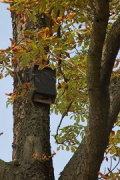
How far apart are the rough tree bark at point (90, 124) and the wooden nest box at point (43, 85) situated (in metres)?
0.10

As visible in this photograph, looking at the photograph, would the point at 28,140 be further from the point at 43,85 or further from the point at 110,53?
the point at 110,53

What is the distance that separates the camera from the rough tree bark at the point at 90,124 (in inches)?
143

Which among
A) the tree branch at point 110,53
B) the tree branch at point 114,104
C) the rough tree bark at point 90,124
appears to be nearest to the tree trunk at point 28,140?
the rough tree bark at point 90,124

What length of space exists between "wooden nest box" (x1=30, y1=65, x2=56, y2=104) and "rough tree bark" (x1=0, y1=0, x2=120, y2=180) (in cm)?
10

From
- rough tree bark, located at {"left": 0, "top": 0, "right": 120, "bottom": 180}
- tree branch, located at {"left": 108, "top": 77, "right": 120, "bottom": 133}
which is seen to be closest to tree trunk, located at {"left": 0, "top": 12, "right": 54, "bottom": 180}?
rough tree bark, located at {"left": 0, "top": 0, "right": 120, "bottom": 180}

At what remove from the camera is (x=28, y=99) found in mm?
4758

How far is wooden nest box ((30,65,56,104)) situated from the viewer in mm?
4734

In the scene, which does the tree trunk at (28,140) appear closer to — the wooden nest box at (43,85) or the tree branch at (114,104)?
the wooden nest box at (43,85)

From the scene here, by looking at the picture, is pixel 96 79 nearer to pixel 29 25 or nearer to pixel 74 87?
pixel 74 87

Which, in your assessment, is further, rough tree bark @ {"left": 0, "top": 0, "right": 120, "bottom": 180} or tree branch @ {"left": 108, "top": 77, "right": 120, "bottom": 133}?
tree branch @ {"left": 108, "top": 77, "right": 120, "bottom": 133}

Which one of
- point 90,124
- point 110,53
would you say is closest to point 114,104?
point 90,124

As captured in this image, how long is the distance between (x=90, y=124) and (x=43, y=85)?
1.19 meters

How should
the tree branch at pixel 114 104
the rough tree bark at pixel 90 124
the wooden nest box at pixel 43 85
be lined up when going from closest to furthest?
the rough tree bark at pixel 90 124
the tree branch at pixel 114 104
the wooden nest box at pixel 43 85

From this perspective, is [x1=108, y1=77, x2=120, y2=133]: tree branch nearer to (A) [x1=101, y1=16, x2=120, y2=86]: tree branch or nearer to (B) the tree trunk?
(A) [x1=101, y1=16, x2=120, y2=86]: tree branch
